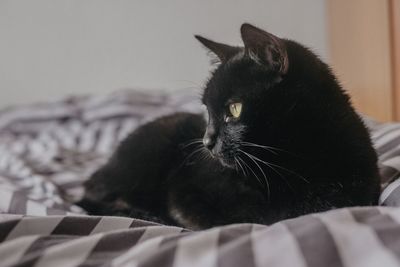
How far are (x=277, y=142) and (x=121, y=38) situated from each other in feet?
5.45

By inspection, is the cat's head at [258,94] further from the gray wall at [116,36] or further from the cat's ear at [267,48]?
the gray wall at [116,36]

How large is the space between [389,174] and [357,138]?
0.71 ft

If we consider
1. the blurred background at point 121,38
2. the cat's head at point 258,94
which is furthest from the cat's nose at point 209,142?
the blurred background at point 121,38

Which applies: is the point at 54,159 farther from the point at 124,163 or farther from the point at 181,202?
the point at 181,202

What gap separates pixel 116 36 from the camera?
92.3 inches

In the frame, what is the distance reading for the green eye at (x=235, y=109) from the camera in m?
0.82

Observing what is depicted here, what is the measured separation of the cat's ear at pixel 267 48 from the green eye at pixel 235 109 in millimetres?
78

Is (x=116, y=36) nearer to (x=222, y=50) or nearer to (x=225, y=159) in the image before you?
(x=222, y=50)

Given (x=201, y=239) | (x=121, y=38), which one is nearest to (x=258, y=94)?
(x=201, y=239)

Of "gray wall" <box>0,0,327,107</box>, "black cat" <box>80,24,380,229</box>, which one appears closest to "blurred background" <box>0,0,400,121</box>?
"gray wall" <box>0,0,327,107</box>

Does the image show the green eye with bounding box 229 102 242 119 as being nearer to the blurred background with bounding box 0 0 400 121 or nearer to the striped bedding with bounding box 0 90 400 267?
the striped bedding with bounding box 0 90 400 267

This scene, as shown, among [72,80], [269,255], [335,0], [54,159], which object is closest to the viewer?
[269,255]

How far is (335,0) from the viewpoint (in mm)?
2207

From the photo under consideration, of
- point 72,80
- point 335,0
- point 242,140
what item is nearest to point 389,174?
point 242,140
